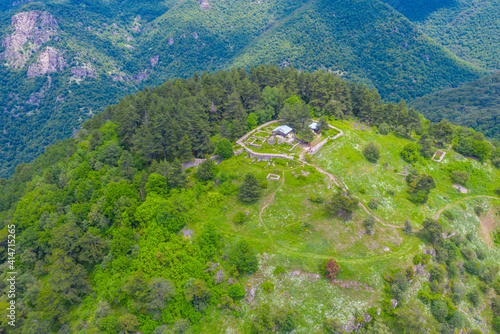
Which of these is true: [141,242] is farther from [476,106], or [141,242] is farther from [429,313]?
[476,106]

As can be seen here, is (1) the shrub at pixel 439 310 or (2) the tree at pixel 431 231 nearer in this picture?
(1) the shrub at pixel 439 310

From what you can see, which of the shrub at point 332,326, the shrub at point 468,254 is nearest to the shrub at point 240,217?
the shrub at point 332,326

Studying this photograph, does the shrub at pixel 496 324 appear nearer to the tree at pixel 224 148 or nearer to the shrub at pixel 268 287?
the shrub at pixel 268 287

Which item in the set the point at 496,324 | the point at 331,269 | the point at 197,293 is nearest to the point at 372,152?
the point at 331,269

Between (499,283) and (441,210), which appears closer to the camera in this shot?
(499,283)

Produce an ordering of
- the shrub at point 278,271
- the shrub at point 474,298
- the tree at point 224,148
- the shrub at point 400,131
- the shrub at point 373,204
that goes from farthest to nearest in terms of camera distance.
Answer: the shrub at point 400,131, the tree at point 224,148, the shrub at point 373,204, the shrub at point 474,298, the shrub at point 278,271

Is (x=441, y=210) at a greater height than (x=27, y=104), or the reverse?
(x=441, y=210)

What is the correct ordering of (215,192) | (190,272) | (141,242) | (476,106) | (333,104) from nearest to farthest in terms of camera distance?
(190,272), (141,242), (215,192), (333,104), (476,106)

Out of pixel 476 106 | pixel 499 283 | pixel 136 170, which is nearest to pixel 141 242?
pixel 136 170
